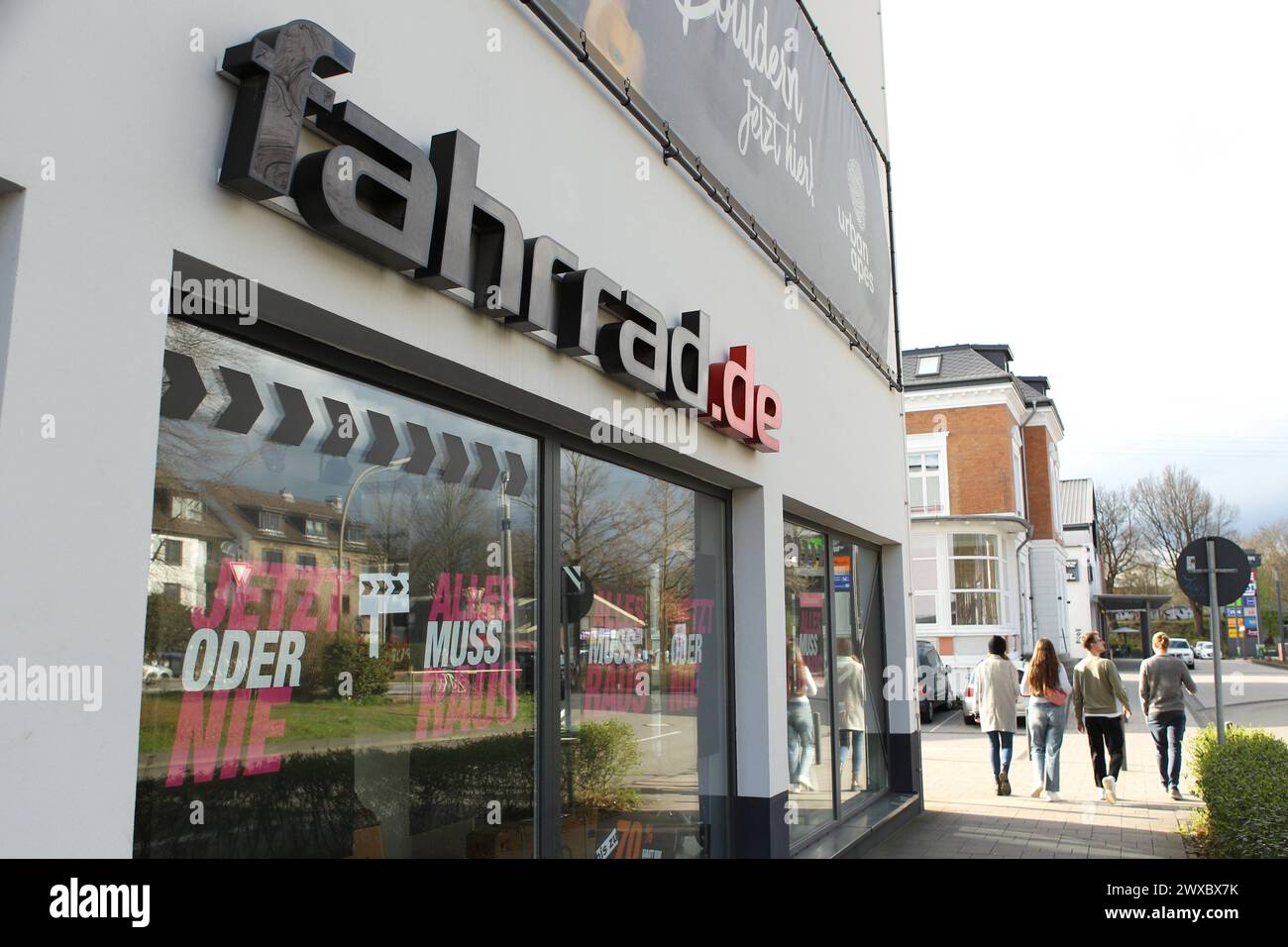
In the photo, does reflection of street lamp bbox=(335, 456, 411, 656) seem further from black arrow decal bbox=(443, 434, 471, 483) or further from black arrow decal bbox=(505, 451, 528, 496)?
black arrow decal bbox=(505, 451, 528, 496)

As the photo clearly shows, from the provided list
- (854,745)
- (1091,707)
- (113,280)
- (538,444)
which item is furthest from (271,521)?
(1091,707)

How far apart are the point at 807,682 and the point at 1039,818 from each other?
3.62 metres

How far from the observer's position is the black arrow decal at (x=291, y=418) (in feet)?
11.3

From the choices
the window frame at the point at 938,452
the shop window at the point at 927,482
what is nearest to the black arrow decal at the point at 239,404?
the window frame at the point at 938,452

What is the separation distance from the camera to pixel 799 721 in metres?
8.02

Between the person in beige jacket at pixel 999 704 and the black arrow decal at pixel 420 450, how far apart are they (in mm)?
8783

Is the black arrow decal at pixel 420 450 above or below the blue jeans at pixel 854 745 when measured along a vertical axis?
above

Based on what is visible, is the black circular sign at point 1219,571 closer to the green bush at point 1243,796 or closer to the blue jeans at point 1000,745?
the green bush at point 1243,796

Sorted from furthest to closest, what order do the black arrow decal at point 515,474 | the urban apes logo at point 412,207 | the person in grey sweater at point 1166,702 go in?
the person in grey sweater at point 1166,702 → the black arrow decal at point 515,474 → the urban apes logo at point 412,207

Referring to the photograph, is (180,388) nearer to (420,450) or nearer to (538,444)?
(420,450)

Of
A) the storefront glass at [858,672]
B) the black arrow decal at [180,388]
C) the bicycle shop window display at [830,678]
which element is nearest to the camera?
the black arrow decal at [180,388]

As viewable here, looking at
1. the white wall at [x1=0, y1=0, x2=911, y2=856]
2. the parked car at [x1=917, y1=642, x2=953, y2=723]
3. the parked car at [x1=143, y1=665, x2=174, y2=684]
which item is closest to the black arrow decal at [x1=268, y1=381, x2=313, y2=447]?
the white wall at [x1=0, y1=0, x2=911, y2=856]

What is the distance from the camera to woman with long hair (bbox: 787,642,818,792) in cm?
781
